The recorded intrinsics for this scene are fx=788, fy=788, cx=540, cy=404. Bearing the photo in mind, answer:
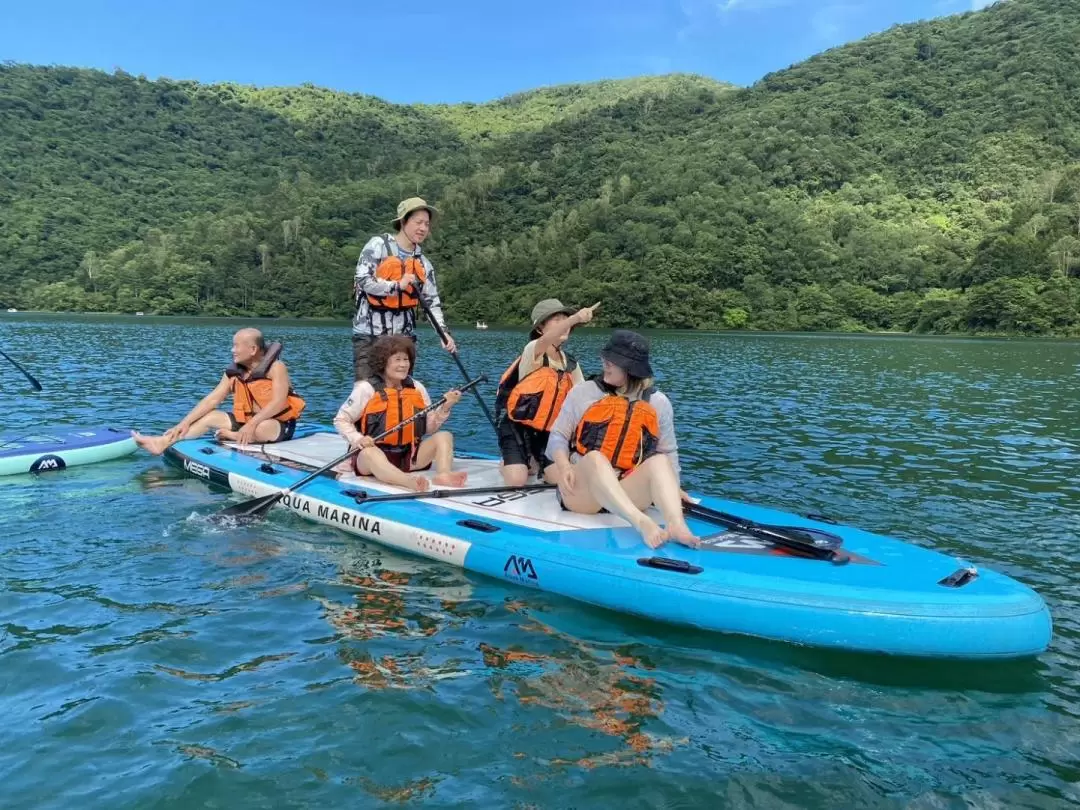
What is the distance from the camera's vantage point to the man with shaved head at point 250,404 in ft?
30.4

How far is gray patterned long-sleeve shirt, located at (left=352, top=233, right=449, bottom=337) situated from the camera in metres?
8.13

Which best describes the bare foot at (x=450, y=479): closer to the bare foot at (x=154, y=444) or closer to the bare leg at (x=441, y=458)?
the bare leg at (x=441, y=458)

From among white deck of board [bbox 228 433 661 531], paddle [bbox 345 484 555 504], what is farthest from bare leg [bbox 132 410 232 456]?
paddle [bbox 345 484 555 504]

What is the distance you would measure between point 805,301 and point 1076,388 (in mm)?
60651

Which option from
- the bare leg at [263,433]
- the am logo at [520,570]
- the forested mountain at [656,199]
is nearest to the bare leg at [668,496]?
the am logo at [520,570]

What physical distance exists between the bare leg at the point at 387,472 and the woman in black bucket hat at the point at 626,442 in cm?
181

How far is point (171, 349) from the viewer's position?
35750 millimetres

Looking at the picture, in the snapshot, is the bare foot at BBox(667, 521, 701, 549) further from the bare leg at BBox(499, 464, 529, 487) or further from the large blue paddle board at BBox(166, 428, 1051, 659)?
the bare leg at BBox(499, 464, 529, 487)

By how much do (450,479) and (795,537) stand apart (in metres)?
3.30

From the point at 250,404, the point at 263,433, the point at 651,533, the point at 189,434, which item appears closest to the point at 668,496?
the point at 651,533

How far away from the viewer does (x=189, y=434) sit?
992 cm

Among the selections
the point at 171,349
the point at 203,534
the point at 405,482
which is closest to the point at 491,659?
the point at 405,482

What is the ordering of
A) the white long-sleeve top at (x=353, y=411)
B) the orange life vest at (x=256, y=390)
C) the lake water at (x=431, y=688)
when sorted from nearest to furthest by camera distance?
the lake water at (x=431, y=688) → the white long-sleeve top at (x=353, y=411) → the orange life vest at (x=256, y=390)

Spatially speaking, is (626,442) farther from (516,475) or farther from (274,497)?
(274,497)
